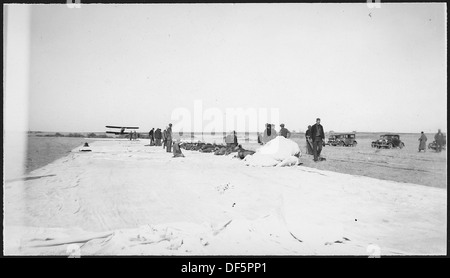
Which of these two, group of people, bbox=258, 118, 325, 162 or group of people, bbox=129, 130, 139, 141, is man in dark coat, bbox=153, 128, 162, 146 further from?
group of people, bbox=258, 118, 325, 162

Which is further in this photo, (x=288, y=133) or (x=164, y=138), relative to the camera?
(x=164, y=138)

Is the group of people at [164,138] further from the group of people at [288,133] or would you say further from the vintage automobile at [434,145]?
the vintage automobile at [434,145]

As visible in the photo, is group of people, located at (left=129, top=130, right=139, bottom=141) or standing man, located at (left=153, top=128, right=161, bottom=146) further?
group of people, located at (left=129, top=130, right=139, bottom=141)

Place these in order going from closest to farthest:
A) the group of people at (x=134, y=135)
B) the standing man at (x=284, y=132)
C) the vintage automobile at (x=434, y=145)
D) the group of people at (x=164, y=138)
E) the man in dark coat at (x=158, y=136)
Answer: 1. the vintage automobile at (x=434, y=145)
2. the standing man at (x=284, y=132)
3. the group of people at (x=164, y=138)
4. the man in dark coat at (x=158, y=136)
5. the group of people at (x=134, y=135)

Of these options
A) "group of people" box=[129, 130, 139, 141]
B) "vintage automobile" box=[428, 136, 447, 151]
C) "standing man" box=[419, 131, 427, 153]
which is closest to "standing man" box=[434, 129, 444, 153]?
"vintage automobile" box=[428, 136, 447, 151]

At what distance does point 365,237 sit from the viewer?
381 centimetres

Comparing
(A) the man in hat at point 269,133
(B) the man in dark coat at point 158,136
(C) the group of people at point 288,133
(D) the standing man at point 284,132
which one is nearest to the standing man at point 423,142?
(C) the group of people at point 288,133

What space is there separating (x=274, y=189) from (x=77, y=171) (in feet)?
11.0

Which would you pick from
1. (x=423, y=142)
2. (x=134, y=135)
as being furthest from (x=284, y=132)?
(x=134, y=135)

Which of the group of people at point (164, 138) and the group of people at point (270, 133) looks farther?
the group of people at point (164, 138)

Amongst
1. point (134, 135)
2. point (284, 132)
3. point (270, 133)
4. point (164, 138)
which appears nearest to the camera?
point (270, 133)

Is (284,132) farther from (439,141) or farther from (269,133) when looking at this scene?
(439,141)
